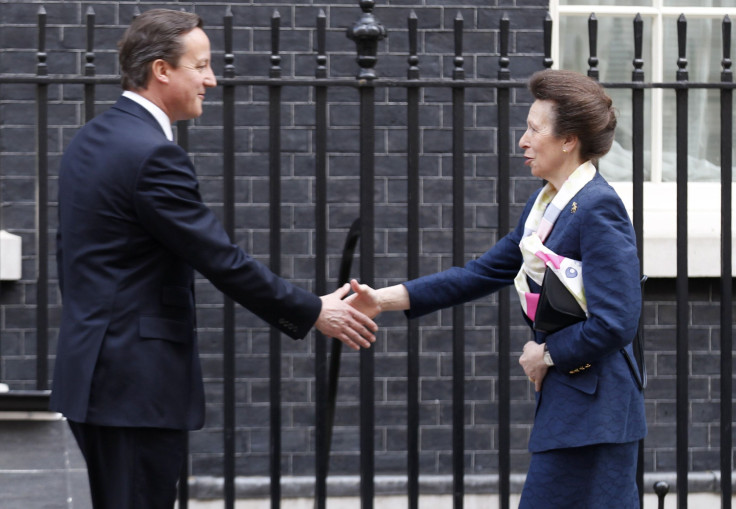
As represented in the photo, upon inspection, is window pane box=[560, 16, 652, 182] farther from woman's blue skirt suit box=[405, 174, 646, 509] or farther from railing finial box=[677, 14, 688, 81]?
woman's blue skirt suit box=[405, 174, 646, 509]

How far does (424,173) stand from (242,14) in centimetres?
114

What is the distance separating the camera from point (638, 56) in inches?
164

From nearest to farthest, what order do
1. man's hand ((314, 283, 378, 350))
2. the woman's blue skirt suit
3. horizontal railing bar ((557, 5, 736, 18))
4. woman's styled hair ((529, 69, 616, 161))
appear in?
the woman's blue skirt suit → woman's styled hair ((529, 69, 616, 161)) → man's hand ((314, 283, 378, 350)) → horizontal railing bar ((557, 5, 736, 18))

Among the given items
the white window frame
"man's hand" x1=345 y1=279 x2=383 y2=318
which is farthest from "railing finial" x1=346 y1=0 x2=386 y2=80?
the white window frame

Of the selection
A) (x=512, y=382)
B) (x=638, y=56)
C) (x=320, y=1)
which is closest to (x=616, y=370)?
(x=638, y=56)

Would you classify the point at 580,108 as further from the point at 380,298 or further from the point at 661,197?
the point at 661,197

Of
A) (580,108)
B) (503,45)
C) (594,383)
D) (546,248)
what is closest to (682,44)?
(503,45)

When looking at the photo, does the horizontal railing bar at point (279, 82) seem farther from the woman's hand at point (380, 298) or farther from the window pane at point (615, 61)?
the window pane at point (615, 61)

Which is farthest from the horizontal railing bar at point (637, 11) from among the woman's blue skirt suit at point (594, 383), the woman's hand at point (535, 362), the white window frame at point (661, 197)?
the woman's hand at point (535, 362)

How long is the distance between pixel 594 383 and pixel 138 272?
1.25m

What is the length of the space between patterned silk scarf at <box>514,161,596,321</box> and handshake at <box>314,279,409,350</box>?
1.83 ft

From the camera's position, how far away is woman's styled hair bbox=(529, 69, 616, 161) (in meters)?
3.32

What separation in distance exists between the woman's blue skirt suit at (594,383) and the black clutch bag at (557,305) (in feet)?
0.10

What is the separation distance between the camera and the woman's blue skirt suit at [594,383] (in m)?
3.18
